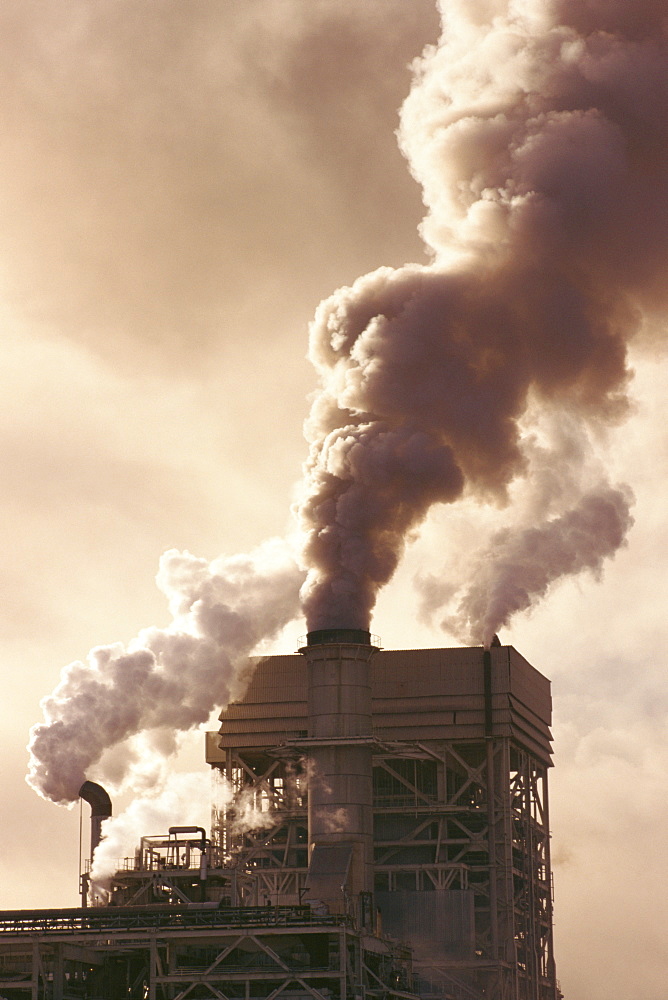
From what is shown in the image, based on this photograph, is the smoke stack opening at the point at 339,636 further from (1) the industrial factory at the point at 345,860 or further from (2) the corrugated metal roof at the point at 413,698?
(2) the corrugated metal roof at the point at 413,698

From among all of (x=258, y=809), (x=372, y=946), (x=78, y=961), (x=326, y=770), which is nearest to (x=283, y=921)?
(x=372, y=946)

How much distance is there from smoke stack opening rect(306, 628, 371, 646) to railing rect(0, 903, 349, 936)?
17.5 m

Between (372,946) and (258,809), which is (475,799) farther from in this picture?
(372,946)

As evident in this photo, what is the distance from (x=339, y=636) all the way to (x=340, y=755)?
619 centimetres

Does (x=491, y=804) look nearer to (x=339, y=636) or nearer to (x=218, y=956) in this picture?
(x=339, y=636)

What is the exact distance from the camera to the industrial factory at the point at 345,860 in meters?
70.8

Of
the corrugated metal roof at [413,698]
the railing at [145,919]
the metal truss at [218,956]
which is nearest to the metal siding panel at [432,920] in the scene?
the corrugated metal roof at [413,698]

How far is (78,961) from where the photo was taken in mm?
74000

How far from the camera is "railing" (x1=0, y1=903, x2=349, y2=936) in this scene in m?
70.1

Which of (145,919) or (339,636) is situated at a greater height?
(339,636)

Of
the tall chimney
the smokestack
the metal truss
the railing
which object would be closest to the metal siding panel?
the tall chimney

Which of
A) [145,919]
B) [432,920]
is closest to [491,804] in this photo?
[432,920]

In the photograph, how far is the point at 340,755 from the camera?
8512 centimetres

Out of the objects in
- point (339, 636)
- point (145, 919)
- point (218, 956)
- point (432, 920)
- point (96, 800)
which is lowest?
point (218, 956)
